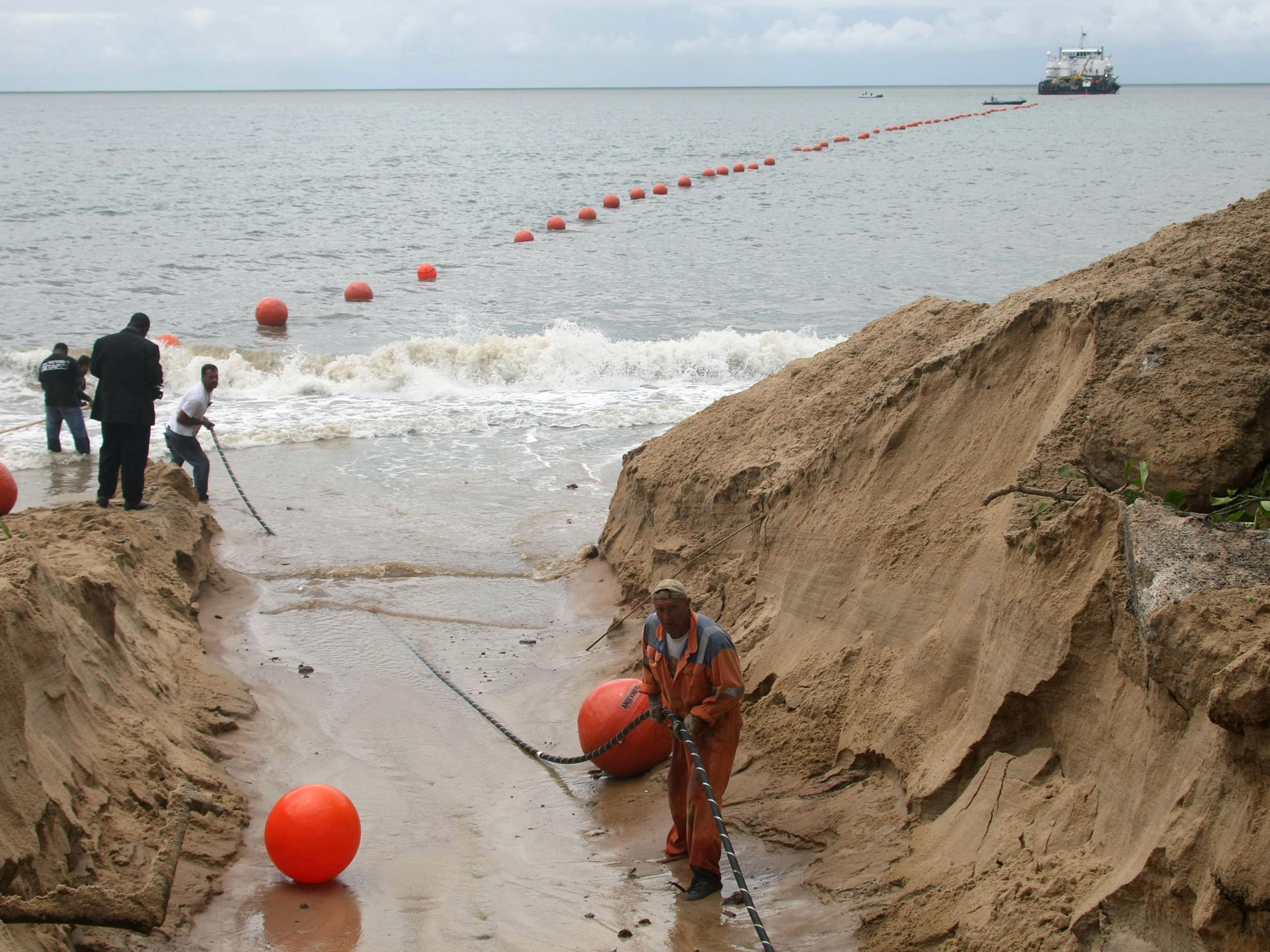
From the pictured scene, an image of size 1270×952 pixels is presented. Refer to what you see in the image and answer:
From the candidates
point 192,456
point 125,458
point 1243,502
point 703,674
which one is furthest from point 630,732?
point 192,456

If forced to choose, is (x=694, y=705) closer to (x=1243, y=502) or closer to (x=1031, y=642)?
(x=1031, y=642)

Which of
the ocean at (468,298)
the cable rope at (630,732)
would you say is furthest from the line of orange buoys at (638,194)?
the cable rope at (630,732)

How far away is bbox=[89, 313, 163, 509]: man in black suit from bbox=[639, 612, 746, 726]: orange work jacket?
5.88 metres

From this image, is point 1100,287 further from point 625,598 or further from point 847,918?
point 625,598

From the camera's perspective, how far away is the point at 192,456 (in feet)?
40.7

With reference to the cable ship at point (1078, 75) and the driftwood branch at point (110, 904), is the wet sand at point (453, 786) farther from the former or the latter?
the cable ship at point (1078, 75)

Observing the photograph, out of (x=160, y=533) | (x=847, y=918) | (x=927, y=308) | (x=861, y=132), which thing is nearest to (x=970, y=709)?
(x=847, y=918)

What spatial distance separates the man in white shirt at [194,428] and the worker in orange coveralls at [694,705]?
736cm

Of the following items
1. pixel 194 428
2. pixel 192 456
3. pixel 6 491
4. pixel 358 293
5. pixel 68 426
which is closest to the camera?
pixel 6 491

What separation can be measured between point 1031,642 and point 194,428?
9.85m

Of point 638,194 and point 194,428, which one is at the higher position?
point 638,194

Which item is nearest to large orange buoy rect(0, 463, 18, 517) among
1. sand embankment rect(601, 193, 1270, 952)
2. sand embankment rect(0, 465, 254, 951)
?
sand embankment rect(0, 465, 254, 951)

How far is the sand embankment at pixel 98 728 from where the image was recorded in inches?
181

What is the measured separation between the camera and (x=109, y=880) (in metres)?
4.87
